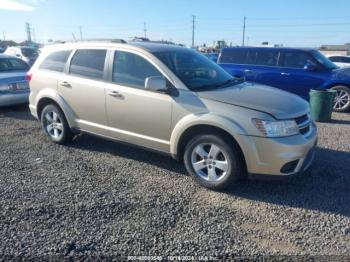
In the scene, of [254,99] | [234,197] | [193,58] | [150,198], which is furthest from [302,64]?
[150,198]

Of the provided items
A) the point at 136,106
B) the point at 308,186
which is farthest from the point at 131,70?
the point at 308,186

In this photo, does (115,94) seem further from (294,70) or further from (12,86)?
(294,70)

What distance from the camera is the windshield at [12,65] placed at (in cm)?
877

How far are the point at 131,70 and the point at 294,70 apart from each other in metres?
6.11

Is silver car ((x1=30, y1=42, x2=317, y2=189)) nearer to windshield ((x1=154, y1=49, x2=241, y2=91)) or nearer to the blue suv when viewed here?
windshield ((x1=154, y1=49, x2=241, y2=91))

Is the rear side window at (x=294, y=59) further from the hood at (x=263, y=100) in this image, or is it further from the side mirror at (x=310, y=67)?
the hood at (x=263, y=100)

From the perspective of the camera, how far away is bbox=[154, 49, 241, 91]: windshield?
4289 mm

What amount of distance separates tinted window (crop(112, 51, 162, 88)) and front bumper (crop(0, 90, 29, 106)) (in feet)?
15.3

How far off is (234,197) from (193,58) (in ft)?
7.26

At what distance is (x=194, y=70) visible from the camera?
4578 millimetres

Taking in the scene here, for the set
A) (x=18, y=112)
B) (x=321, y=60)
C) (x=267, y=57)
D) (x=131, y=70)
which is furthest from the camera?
(x=267, y=57)

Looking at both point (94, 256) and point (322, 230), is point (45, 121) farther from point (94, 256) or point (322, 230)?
point (322, 230)

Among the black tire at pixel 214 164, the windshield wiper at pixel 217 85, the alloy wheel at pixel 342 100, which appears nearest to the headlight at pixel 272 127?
the black tire at pixel 214 164

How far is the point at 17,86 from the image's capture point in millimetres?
8219
